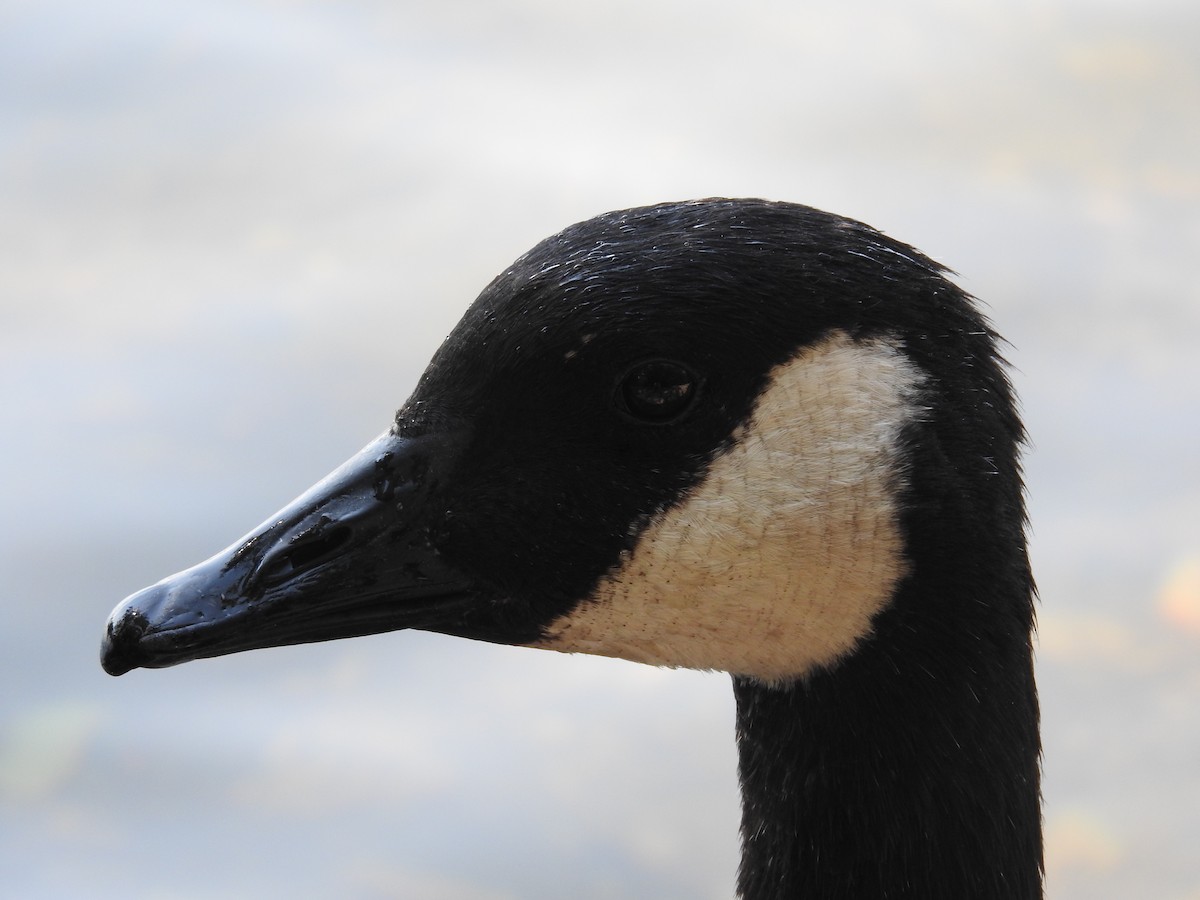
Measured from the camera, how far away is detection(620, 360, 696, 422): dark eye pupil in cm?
250

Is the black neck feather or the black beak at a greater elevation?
the black beak

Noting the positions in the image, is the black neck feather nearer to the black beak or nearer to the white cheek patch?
the white cheek patch

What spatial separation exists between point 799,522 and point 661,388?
0.28 metres

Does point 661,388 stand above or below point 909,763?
above

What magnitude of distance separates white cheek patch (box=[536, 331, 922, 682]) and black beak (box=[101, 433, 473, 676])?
0.30m

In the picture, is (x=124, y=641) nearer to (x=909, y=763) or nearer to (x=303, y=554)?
(x=303, y=554)

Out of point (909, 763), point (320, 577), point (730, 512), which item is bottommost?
point (909, 763)

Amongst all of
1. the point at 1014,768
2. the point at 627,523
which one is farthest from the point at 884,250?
the point at 1014,768

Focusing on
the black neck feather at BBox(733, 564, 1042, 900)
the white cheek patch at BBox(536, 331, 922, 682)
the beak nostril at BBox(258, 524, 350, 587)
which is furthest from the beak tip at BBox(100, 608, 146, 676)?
the black neck feather at BBox(733, 564, 1042, 900)

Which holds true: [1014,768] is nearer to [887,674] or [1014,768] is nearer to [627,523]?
[887,674]

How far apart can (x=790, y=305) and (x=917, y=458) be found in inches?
11.3

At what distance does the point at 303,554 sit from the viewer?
2555 millimetres

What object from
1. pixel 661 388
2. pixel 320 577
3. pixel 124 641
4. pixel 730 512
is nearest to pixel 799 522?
pixel 730 512

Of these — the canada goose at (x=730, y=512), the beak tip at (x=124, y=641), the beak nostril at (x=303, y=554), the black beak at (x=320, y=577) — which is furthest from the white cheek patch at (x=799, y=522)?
the beak tip at (x=124, y=641)
